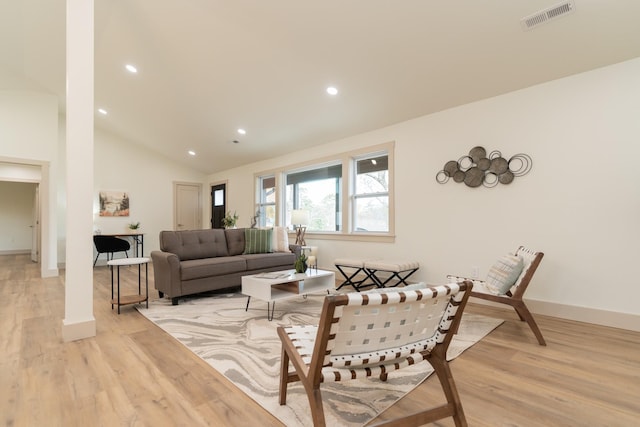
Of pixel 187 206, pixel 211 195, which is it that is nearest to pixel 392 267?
pixel 211 195

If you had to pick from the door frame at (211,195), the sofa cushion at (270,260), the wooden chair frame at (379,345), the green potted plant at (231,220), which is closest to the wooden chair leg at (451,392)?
the wooden chair frame at (379,345)

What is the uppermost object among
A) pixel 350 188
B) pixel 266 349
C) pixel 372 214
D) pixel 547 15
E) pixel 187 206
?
pixel 547 15

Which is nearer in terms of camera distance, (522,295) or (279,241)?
(522,295)

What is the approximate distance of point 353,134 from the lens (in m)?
5.05

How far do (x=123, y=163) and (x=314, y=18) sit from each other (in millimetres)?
6649

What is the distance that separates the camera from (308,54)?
3.42 metres

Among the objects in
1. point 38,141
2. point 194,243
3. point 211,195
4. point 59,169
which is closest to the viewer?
point 194,243

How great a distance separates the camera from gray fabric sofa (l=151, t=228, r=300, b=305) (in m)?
3.61

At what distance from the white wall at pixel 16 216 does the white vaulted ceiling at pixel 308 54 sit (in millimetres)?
4908

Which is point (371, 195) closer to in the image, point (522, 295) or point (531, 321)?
point (522, 295)

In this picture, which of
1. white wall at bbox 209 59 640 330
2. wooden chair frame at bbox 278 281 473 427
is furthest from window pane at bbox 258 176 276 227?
wooden chair frame at bbox 278 281 473 427

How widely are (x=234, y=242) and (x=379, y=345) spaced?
12.6ft

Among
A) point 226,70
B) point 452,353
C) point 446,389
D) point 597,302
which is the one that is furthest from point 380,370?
point 226,70

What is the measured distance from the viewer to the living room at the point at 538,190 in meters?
2.79
